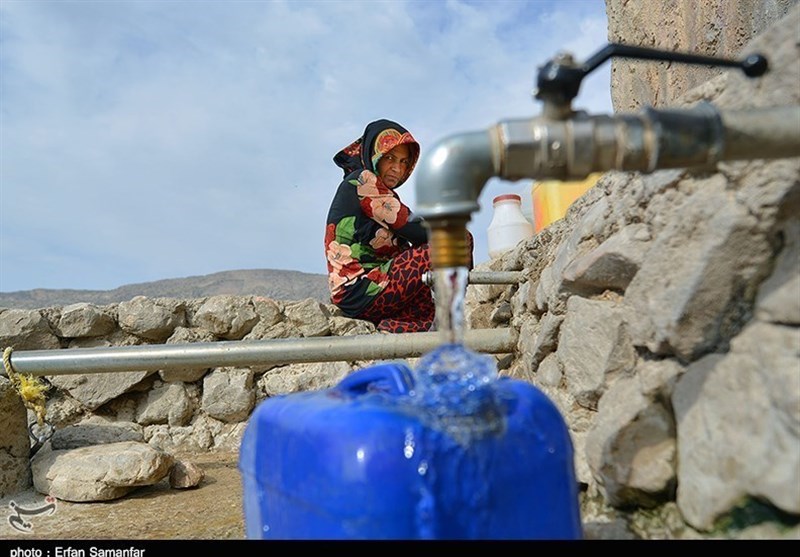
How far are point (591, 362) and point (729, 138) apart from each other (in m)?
0.75

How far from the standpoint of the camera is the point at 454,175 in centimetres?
93

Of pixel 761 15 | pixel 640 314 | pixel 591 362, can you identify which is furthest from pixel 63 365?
pixel 761 15

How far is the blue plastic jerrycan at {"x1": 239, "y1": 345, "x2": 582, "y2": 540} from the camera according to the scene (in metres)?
0.78

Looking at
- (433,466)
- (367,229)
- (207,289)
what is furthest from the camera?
(207,289)

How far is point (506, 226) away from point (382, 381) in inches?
147

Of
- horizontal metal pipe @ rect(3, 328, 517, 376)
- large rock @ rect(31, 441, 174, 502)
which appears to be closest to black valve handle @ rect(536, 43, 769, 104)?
horizontal metal pipe @ rect(3, 328, 517, 376)

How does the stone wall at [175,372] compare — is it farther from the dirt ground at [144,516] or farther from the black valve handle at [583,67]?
the black valve handle at [583,67]

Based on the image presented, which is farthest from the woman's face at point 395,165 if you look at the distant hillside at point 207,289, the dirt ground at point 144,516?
the distant hillside at point 207,289

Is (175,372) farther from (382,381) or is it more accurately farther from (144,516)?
(382,381)

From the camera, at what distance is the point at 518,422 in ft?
2.76

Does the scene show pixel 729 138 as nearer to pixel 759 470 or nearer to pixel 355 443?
pixel 759 470

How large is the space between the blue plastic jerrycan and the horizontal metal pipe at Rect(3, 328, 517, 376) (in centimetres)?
136

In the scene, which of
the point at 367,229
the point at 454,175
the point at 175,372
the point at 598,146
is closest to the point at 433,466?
the point at 454,175

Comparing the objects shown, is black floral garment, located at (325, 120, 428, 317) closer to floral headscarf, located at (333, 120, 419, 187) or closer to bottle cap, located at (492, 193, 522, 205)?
floral headscarf, located at (333, 120, 419, 187)
